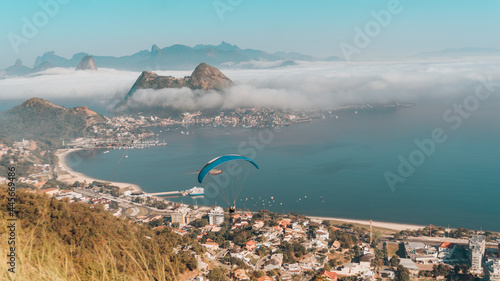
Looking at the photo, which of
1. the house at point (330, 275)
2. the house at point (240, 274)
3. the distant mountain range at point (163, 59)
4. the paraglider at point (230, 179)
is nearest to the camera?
the house at point (240, 274)

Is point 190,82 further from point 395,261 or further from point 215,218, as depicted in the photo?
point 395,261

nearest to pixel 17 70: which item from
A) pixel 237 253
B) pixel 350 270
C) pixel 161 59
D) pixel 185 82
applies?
pixel 161 59

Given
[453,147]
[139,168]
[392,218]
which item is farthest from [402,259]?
[453,147]

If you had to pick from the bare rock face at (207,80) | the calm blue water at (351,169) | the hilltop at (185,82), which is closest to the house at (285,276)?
the calm blue water at (351,169)

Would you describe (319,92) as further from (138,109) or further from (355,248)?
(355,248)

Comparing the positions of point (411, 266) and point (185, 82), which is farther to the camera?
point (185, 82)

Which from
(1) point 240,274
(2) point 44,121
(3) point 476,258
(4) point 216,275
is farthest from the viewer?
(2) point 44,121

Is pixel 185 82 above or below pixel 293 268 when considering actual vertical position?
above

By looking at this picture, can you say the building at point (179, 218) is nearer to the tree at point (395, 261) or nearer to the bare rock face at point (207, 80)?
the tree at point (395, 261)
